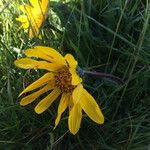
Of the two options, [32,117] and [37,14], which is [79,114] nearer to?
[32,117]

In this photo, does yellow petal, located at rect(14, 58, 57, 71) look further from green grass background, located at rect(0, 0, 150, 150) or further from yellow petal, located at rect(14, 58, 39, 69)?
green grass background, located at rect(0, 0, 150, 150)

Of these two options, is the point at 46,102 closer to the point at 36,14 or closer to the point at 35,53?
the point at 35,53

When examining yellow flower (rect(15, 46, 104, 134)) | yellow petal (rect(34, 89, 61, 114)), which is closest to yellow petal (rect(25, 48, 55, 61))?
yellow flower (rect(15, 46, 104, 134))

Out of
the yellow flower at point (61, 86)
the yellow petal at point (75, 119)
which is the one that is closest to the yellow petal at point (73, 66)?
the yellow flower at point (61, 86)

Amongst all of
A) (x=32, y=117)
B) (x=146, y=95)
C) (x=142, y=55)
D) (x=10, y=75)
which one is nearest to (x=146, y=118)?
(x=146, y=95)

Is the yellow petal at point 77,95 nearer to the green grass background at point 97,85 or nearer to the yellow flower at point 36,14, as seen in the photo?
the green grass background at point 97,85
